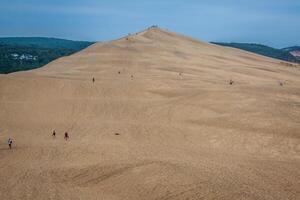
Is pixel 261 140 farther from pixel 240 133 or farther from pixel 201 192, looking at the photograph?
pixel 201 192

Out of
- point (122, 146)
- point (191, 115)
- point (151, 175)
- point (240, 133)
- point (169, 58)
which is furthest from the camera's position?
point (169, 58)

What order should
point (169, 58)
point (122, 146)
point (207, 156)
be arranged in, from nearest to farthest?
point (207, 156) < point (122, 146) < point (169, 58)

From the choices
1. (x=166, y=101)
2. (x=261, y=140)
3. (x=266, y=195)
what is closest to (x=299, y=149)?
(x=261, y=140)

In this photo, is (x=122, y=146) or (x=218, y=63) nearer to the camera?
(x=122, y=146)

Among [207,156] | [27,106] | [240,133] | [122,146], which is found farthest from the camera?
[27,106]

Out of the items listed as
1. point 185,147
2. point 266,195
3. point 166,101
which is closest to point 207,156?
point 185,147

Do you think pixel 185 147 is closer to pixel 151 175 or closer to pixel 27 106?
pixel 151 175
